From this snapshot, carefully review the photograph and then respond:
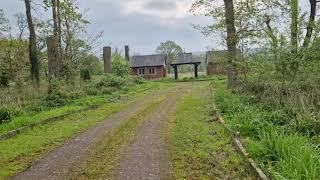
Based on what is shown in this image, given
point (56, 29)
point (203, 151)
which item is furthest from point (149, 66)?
point (203, 151)

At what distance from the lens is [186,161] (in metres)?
9.81

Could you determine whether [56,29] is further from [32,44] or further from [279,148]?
[279,148]

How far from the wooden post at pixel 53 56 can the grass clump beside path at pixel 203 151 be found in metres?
15.6

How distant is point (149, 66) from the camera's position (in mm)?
79750

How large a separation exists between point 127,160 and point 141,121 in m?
6.54

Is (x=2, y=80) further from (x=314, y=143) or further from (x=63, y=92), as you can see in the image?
(x=314, y=143)

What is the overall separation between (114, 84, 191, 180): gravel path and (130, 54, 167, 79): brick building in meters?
64.0

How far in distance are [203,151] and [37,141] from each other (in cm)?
491

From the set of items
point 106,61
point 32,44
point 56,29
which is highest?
point 56,29

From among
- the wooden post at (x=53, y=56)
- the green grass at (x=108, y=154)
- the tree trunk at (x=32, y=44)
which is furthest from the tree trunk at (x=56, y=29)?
the green grass at (x=108, y=154)

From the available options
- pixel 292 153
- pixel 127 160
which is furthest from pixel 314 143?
pixel 127 160

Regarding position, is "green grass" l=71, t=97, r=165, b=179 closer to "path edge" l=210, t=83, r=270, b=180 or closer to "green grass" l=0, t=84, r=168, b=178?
"green grass" l=0, t=84, r=168, b=178

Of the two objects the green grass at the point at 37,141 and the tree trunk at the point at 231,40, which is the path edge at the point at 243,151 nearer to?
the green grass at the point at 37,141

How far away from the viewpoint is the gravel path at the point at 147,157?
8758mm
